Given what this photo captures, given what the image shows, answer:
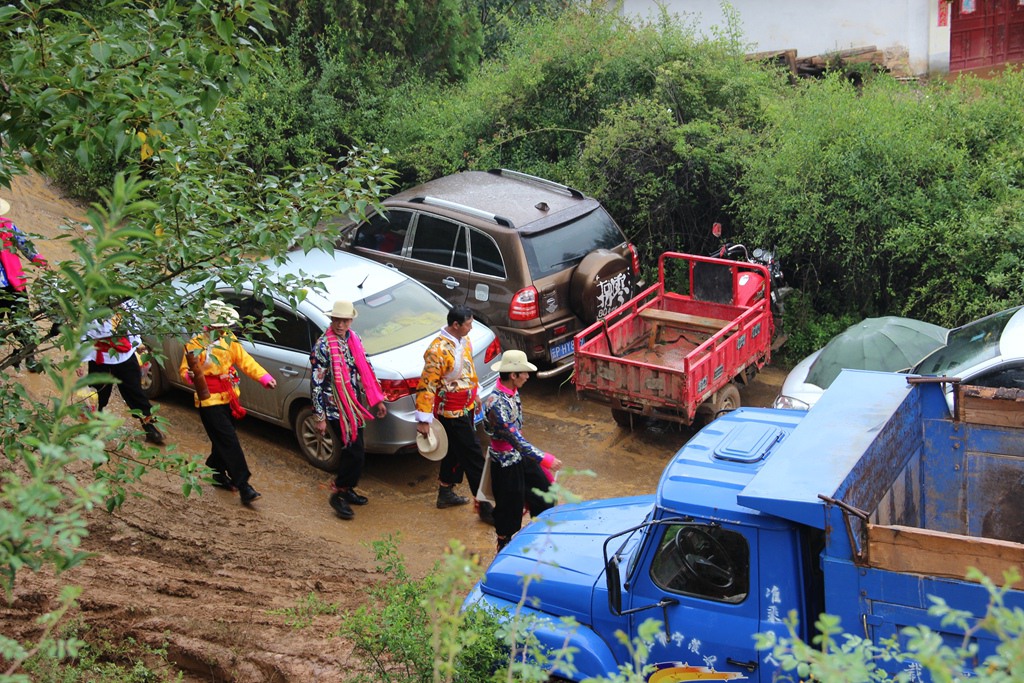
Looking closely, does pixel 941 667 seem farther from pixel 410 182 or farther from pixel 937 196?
pixel 410 182

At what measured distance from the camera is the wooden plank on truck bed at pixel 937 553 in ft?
12.5

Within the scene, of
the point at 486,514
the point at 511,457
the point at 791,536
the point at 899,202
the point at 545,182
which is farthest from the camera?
the point at 545,182

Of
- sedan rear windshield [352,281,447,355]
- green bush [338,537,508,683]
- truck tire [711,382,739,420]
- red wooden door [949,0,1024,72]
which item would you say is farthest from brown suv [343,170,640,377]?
red wooden door [949,0,1024,72]

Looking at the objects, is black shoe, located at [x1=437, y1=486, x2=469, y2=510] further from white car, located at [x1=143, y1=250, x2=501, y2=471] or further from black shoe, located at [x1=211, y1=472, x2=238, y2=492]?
black shoe, located at [x1=211, y1=472, x2=238, y2=492]

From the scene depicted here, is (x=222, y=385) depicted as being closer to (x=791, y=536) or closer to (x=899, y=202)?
(x=791, y=536)

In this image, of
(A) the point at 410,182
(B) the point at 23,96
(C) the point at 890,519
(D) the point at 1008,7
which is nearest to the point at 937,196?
(C) the point at 890,519

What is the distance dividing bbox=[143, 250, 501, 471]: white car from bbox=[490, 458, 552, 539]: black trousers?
4.74 feet

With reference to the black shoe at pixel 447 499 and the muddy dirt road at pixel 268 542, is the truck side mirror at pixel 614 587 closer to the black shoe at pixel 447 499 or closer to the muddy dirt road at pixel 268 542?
the muddy dirt road at pixel 268 542

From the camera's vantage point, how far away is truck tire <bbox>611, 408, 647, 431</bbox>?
357 inches

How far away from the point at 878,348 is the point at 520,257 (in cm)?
328

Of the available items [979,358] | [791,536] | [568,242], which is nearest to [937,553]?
[791,536]

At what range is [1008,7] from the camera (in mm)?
17422

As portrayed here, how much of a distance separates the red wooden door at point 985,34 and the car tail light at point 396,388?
13.9 metres

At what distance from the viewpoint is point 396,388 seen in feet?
26.1
